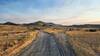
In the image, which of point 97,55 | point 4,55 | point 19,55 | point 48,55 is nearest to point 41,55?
point 48,55

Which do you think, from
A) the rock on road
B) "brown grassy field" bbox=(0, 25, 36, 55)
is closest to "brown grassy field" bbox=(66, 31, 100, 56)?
the rock on road

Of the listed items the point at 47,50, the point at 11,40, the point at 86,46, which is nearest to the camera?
the point at 47,50

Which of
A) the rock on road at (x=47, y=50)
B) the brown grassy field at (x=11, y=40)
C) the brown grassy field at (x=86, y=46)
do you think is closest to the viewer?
the rock on road at (x=47, y=50)

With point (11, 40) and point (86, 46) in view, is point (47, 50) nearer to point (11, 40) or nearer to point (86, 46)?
point (86, 46)

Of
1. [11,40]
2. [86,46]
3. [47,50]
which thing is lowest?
[11,40]

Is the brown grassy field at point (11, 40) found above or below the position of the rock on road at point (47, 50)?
below

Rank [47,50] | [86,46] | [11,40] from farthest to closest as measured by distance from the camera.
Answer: [11,40]
[86,46]
[47,50]

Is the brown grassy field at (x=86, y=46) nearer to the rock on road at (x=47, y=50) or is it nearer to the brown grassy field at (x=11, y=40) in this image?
the rock on road at (x=47, y=50)

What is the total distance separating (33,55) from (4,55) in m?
2.69

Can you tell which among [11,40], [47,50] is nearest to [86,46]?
[47,50]

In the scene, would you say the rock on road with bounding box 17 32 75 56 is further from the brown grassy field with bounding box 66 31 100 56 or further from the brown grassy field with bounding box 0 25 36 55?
the brown grassy field with bounding box 0 25 36 55

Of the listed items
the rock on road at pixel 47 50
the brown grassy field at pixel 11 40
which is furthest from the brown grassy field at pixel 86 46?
the brown grassy field at pixel 11 40

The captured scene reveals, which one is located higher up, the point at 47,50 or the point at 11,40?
the point at 47,50

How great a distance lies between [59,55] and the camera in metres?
17.6
